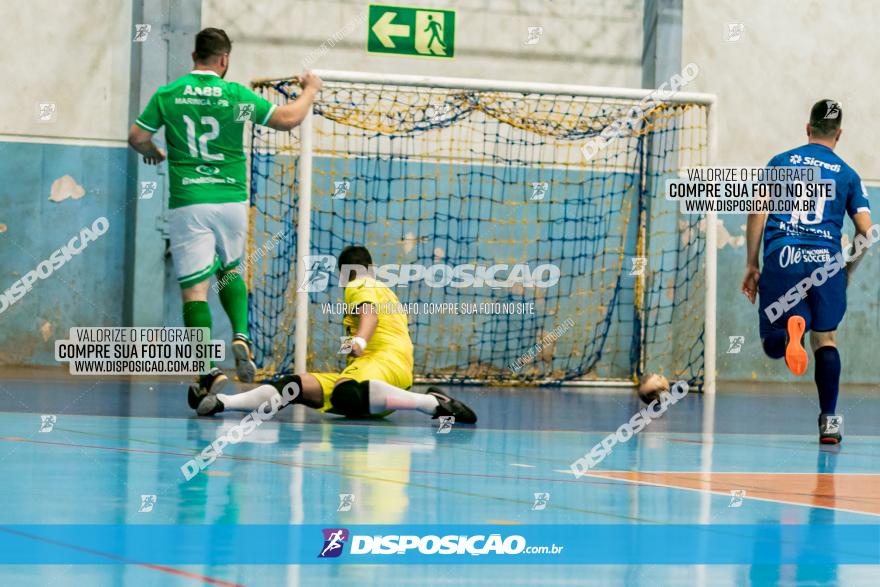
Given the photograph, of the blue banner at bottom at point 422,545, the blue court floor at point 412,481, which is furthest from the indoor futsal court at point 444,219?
the blue banner at bottom at point 422,545

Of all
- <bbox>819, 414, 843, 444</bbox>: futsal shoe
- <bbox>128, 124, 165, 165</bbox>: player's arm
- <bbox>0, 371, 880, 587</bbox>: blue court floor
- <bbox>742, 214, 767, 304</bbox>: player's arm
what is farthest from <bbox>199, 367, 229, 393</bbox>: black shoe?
<bbox>819, 414, 843, 444</bbox>: futsal shoe

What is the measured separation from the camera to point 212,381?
7.01 m

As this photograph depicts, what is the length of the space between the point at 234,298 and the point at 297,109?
1.08 metres

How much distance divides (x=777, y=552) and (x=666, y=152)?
9.42 meters

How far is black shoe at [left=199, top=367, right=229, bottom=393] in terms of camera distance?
22.9 feet

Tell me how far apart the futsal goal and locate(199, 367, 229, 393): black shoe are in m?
4.42

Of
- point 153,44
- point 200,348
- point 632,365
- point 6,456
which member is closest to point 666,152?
point 632,365

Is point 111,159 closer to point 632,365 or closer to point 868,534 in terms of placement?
point 632,365

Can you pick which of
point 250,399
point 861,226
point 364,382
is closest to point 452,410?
point 364,382

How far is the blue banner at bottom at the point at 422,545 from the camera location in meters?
3.04

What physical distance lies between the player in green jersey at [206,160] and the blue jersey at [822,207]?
8.54 feet

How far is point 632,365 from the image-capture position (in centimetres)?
1252

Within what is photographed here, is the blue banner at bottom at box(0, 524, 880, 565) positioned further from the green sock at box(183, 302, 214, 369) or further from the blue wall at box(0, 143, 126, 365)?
the blue wall at box(0, 143, 126, 365)

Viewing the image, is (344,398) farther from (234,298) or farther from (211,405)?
(234,298)
